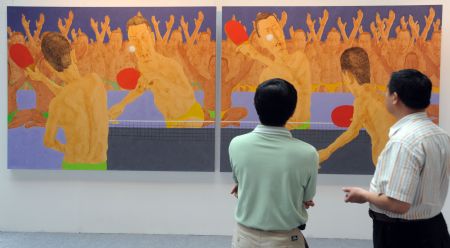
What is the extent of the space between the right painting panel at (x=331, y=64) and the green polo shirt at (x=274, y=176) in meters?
1.94

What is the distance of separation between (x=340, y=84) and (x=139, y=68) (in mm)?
1627

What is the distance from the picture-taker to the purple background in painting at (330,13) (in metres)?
3.51

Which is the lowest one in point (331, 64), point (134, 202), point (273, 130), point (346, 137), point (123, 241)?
point (123, 241)

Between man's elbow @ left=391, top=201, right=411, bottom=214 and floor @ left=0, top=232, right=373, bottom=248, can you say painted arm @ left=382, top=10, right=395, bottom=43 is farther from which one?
man's elbow @ left=391, top=201, right=411, bottom=214

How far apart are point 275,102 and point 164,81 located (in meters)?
2.13

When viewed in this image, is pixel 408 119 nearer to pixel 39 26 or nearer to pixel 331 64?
pixel 331 64

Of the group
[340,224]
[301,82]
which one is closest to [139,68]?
[301,82]

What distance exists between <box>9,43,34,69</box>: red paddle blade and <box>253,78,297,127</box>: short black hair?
2747 mm

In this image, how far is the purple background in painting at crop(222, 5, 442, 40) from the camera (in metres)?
3.51

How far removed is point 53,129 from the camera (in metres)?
3.73

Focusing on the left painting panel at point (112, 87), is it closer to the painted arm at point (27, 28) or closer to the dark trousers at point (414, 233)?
the painted arm at point (27, 28)

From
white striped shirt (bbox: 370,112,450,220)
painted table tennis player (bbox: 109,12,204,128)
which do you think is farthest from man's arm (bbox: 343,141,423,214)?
painted table tennis player (bbox: 109,12,204,128)

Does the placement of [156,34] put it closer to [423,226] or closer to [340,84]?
[340,84]

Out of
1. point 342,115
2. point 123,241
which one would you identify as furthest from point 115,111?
point 342,115
